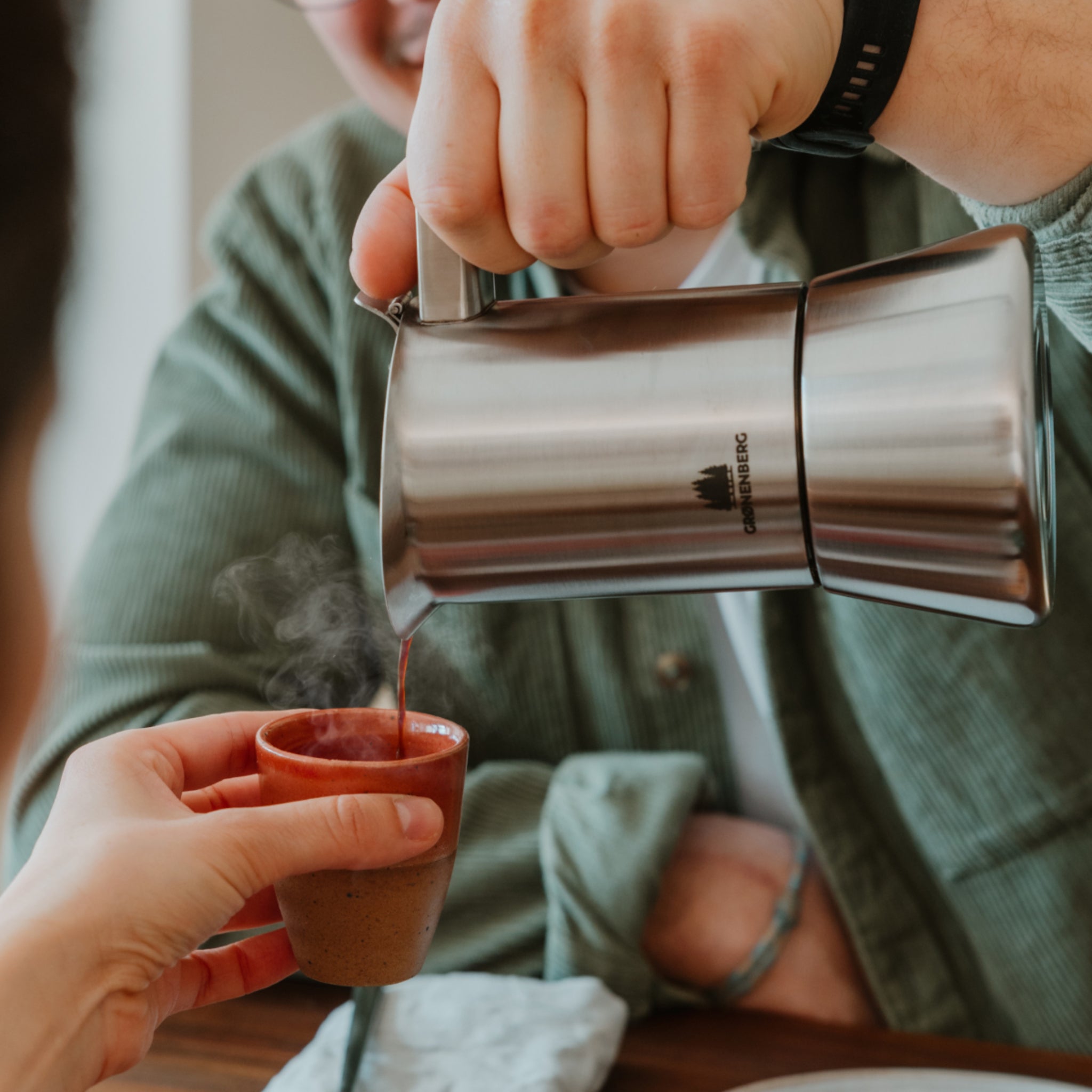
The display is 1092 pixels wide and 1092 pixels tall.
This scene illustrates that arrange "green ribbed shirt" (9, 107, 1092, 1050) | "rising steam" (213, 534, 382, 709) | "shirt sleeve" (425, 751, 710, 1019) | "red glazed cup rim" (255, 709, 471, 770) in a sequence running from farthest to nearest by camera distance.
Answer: "rising steam" (213, 534, 382, 709), "green ribbed shirt" (9, 107, 1092, 1050), "shirt sleeve" (425, 751, 710, 1019), "red glazed cup rim" (255, 709, 471, 770)

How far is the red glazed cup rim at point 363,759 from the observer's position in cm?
57

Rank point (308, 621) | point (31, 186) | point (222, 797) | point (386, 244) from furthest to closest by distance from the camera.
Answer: point (308, 621) → point (222, 797) → point (386, 244) → point (31, 186)

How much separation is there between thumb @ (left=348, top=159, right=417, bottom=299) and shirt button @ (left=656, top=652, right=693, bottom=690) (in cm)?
68

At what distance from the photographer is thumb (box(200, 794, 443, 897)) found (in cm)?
52

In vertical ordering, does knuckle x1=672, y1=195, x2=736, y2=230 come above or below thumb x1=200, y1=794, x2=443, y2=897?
above

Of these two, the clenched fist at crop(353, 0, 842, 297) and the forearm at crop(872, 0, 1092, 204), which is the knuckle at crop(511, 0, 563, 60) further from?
the forearm at crop(872, 0, 1092, 204)

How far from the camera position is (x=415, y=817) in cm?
57

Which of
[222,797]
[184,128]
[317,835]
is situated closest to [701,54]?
[317,835]

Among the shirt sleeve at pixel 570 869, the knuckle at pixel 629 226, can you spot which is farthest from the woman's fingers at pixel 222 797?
the knuckle at pixel 629 226

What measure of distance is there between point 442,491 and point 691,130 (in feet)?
0.66

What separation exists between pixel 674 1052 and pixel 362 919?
322mm

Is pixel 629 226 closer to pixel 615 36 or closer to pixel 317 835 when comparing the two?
pixel 615 36

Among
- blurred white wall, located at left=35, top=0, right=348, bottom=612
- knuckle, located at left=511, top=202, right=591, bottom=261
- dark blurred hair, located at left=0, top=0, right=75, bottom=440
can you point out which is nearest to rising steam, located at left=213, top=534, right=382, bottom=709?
blurred white wall, located at left=35, top=0, right=348, bottom=612

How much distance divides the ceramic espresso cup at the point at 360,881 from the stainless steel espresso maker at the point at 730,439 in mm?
98
